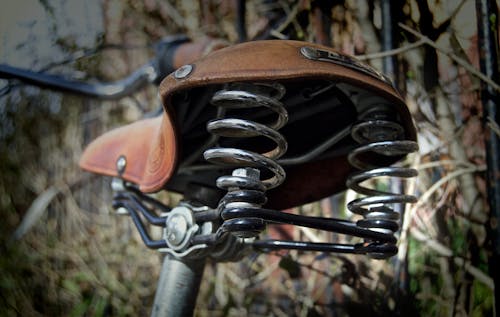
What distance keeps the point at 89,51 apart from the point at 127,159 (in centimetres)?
143

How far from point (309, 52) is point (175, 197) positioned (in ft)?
4.40

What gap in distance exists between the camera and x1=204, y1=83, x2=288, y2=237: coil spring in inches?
24.8

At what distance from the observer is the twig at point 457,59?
41.9 inches

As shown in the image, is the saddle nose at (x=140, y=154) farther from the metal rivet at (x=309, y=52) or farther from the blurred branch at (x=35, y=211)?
the blurred branch at (x=35, y=211)

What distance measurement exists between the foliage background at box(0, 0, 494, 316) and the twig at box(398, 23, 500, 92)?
0.01 meters

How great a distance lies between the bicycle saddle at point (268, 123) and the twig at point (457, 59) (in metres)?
0.39

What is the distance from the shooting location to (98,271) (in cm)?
199

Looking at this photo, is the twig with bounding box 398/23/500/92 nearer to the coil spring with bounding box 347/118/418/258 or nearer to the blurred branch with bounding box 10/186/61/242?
the coil spring with bounding box 347/118/418/258

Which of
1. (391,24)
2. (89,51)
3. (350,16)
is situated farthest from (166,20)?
(391,24)

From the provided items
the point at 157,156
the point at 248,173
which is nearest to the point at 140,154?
the point at 157,156

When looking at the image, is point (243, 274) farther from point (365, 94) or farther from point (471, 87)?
point (365, 94)

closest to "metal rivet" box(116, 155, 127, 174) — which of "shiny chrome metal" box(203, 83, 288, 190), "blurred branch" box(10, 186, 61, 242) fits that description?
"shiny chrome metal" box(203, 83, 288, 190)

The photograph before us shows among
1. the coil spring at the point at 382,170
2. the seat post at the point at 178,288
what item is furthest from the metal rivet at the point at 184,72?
the seat post at the point at 178,288

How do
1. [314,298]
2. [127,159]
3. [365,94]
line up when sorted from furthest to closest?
[314,298], [127,159], [365,94]
